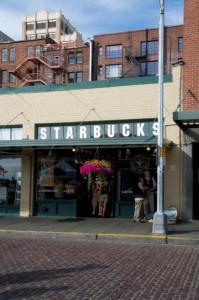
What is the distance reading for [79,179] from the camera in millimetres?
17750

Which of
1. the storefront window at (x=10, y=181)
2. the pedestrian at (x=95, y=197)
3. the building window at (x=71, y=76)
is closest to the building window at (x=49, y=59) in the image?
the building window at (x=71, y=76)

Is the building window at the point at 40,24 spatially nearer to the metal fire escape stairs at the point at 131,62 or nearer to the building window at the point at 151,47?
the metal fire escape stairs at the point at 131,62

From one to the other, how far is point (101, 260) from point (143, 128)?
26.5ft

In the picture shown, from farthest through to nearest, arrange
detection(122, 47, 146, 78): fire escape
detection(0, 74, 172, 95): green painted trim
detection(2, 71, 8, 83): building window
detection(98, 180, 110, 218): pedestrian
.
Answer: detection(2, 71, 8, 83): building window
detection(122, 47, 146, 78): fire escape
detection(98, 180, 110, 218): pedestrian
detection(0, 74, 172, 95): green painted trim

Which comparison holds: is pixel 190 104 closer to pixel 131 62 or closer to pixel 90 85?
pixel 90 85

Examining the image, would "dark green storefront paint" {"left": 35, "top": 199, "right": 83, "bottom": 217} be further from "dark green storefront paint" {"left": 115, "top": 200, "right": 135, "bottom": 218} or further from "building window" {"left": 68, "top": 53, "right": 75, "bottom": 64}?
"building window" {"left": 68, "top": 53, "right": 75, "bottom": 64}

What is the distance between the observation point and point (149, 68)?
228ft

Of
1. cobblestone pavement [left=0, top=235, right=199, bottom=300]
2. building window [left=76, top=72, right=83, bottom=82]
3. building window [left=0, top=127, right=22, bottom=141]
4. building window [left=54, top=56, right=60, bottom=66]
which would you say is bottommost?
cobblestone pavement [left=0, top=235, right=199, bottom=300]

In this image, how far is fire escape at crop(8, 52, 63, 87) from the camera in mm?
71625

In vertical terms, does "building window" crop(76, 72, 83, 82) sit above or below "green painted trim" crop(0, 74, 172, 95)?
above

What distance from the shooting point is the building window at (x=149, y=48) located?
228ft

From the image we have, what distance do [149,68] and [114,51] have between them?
670 cm

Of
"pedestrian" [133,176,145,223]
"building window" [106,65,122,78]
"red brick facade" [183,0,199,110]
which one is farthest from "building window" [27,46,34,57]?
"pedestrian" [133,176,145,223]

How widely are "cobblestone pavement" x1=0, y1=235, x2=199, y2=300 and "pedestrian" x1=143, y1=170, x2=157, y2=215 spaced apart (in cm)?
415
